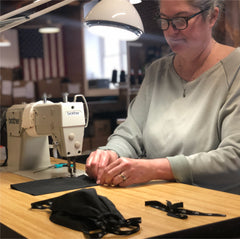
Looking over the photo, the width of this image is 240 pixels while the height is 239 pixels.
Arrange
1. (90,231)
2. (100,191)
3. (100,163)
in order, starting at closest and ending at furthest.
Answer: (90,231) → (100,191) → (100,163)

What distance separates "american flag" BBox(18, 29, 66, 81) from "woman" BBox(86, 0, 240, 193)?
27.5 ft

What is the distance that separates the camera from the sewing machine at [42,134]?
1472 mm

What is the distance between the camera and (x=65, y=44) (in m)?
9.98

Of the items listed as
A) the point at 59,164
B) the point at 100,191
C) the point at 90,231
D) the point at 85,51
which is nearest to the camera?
the point at 90,231

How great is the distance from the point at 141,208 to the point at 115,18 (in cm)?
71

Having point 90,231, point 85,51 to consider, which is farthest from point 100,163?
point 85,51

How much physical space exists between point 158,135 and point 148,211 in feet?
1.94

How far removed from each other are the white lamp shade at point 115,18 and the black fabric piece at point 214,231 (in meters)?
0.83

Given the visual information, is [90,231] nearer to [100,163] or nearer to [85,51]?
[100,163]

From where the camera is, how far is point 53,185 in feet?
4.39

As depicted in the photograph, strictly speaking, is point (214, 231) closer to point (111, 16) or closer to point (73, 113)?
point (73, 113)

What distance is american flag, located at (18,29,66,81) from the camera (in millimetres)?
9797

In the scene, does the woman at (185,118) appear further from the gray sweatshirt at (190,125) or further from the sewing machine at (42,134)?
the sewing machine at (42,134)

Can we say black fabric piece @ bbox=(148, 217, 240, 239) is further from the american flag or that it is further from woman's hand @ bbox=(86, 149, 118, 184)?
the american flag
